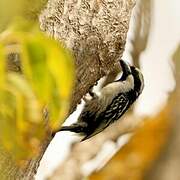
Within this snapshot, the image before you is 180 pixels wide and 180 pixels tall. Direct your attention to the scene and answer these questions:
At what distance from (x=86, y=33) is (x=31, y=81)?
131cm

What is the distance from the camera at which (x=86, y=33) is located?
6.82 ft

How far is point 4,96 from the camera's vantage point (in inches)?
31.6

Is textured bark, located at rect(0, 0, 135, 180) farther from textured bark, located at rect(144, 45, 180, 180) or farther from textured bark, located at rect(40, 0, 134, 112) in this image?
textured bark, located at rect(144, 45, 180, 180)

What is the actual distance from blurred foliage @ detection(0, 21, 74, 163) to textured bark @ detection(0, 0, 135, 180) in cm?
95

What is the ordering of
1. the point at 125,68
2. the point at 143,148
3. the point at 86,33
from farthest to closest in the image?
the point at 143,148, the point at 125,68, the point at 86,33

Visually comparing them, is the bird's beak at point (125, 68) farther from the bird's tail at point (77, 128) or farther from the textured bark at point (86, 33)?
the textured bark at point (86, 33)

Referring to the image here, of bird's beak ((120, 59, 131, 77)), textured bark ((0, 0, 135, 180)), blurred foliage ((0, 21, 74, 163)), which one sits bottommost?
bird's beak ((120, 59, 131, 77))

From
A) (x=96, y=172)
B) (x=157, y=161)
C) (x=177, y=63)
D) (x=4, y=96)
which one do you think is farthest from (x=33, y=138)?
(x=96, y=172)

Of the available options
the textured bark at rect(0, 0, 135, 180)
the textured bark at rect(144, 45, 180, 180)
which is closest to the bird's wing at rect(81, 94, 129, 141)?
the textured bark at rect(144, 45, 180, 180)

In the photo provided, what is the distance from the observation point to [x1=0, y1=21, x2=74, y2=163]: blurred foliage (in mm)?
767

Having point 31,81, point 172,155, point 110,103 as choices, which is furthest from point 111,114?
point 31,81

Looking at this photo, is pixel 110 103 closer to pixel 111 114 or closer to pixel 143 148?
pixel 111 114

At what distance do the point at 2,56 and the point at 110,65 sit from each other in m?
1.65

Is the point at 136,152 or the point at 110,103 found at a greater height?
the point at 110,103
